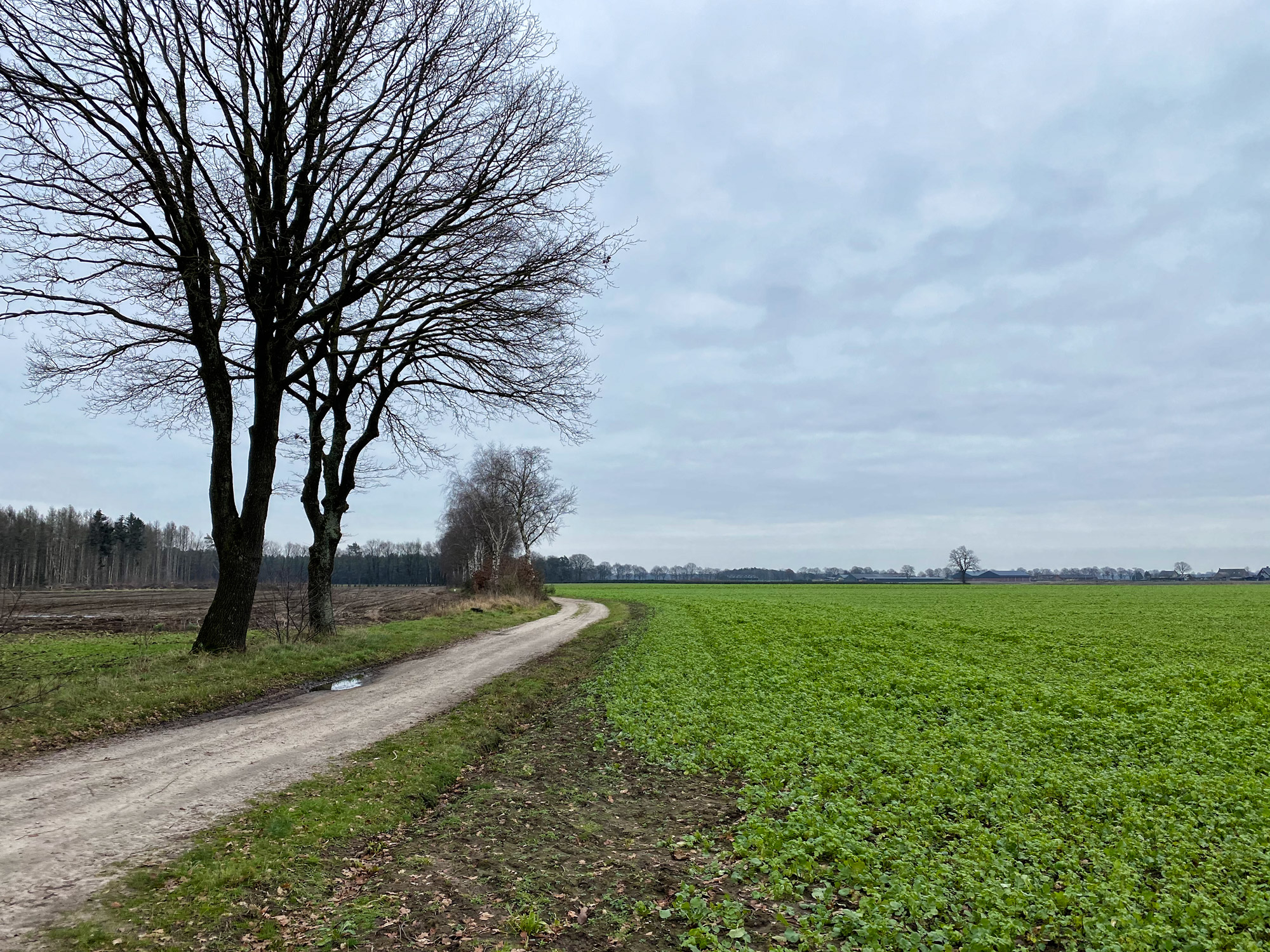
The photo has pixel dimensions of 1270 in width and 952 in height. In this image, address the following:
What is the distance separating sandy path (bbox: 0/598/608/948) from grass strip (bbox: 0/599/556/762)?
2.93 ft

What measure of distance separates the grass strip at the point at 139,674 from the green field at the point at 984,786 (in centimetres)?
754

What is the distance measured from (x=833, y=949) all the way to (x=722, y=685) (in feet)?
37.7

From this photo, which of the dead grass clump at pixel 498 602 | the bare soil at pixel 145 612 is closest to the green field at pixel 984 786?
the bare soil at pixel 145 612

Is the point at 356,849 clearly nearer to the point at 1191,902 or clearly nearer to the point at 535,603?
the point at 1191,902

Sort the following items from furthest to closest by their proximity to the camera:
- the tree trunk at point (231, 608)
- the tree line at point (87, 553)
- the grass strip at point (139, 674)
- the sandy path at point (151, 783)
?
1. the tree line at point (87, 553)
2. the tree trunk at point (231, 608)
3. the grass strip at point (139, 674)
4. the sandy path at point (151, 783)

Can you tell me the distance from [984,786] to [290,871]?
8.15 m

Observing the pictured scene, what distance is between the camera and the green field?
18.5 feet

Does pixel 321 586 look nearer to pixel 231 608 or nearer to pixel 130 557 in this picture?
pixel 231 608

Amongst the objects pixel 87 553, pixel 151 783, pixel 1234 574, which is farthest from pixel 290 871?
pixel 1234 574

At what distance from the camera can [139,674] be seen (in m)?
13.7

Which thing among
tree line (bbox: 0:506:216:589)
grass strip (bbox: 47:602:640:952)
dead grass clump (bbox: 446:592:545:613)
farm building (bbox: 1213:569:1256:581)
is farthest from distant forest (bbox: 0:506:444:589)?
farm building (bbox: 1213:569:1256:581)

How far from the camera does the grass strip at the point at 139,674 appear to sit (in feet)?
34.5

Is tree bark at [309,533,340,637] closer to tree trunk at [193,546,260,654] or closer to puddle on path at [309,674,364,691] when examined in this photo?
tree trunk at [193,546,260,654]

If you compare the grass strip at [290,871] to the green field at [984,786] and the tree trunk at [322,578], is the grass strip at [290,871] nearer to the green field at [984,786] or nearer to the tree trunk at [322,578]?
the green field at [984,786]
